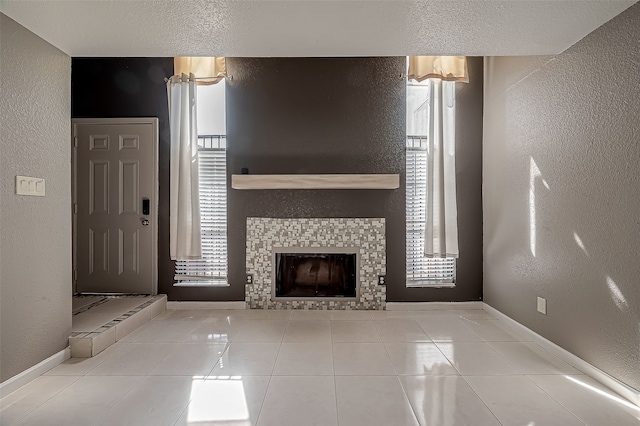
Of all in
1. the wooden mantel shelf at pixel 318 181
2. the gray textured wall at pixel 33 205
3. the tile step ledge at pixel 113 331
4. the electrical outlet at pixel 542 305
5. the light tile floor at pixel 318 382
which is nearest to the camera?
the light tile floor at pixel 318 382

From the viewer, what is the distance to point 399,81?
13.1 feet

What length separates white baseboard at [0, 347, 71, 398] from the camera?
7.07 feet

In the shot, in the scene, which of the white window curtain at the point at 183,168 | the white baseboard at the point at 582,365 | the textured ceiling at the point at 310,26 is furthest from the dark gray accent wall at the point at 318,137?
the textured ceiling at the point at 310,26

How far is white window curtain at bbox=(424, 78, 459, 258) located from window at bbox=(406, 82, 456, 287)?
205mm

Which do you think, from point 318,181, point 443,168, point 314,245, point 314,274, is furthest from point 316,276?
point 443,168

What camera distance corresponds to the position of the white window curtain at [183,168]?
151 inches

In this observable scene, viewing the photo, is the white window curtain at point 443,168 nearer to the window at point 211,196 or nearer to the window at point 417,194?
the window at point 417,194

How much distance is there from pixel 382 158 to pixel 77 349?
3.17 metres

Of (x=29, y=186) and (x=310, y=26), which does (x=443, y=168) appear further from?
(x=29, y=186)

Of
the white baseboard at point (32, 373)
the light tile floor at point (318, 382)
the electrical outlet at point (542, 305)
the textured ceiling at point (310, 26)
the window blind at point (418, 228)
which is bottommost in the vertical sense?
the light tile floor at point (318, 382)

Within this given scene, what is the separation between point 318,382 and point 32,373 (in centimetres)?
181

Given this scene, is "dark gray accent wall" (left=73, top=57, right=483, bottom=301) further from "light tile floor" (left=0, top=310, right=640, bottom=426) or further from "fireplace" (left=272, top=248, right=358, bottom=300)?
"light tile floor" (left=0, top=310, right=640, bottom=426)

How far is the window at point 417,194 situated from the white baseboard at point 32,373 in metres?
3.13

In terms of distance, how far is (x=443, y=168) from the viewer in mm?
3818
